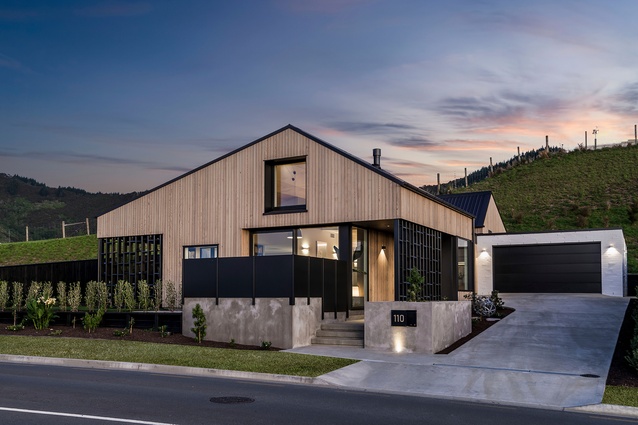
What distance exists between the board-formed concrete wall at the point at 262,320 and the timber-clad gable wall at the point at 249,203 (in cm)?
340

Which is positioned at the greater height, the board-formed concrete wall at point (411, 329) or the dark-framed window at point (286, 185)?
the dark-framed window at point (286, 185)

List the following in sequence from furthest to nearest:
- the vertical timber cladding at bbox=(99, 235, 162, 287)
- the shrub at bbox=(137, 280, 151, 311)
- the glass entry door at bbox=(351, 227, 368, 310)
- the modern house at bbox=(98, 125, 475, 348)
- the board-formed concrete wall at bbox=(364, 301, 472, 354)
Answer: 1. the vertical timber cladding at bbox=(99, 235, 162, 287)
2. the shrub at bbox=(137, 280, 151, 311)
3. the glass entry door at bbox=(351, 227, 368, 310)
4. the modern house at bbox=(98, 125, 475, 348)
5. the board-formed concrete wall at bbox=(364, 301, 472, 354)

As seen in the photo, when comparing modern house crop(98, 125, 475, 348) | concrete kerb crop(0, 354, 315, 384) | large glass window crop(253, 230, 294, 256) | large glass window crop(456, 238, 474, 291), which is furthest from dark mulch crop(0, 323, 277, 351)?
large glass window crop(456, 238, 474, 291)

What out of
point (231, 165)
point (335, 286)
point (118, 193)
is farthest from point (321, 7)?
point (118, 193)

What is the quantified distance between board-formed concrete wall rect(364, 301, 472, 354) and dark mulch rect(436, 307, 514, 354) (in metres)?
0.20

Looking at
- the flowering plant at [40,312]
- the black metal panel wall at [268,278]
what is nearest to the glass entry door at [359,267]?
the black metal panel wall at [268,278]

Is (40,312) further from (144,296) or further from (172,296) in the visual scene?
(172,296)

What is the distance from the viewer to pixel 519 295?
101ft

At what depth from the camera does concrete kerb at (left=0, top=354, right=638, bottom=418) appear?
35.0ft

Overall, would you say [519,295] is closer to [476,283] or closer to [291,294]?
[476,283]

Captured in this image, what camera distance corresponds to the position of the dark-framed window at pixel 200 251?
77.4ft

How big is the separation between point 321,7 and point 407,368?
12.2 metres

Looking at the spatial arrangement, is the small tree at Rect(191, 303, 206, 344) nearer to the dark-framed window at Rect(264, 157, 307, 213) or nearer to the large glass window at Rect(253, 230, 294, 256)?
the large glass window at Rect(253, 230, 294, 256)

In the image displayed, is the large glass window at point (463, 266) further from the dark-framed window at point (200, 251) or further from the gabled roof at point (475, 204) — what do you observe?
the dark-framed window at point (200, 251)
